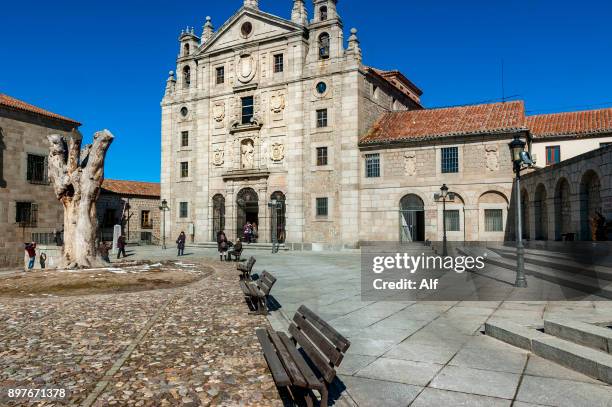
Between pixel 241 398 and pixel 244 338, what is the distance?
8.69ft

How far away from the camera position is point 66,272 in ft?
57.3

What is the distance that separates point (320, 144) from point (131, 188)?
24.5 metres

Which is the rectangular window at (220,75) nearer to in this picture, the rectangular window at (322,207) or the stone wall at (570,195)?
the rectangular window at (322,207)

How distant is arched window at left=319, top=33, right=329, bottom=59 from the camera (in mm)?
32938

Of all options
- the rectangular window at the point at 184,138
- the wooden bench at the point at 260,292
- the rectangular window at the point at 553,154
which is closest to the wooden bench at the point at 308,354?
the wooden bench at the point at 260,292

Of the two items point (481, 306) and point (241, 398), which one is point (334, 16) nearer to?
point (481, 306)

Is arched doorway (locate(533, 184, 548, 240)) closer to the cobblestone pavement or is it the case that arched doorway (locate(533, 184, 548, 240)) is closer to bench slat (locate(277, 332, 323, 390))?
the cobblestone pavement

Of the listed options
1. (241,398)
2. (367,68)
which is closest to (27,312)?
(241,398)

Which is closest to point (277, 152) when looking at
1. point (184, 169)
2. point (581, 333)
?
point (184, 169)

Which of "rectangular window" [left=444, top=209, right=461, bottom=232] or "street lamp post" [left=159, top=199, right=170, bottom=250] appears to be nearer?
"rectangular window" [left=444, top=209, right=461, bottom=232]

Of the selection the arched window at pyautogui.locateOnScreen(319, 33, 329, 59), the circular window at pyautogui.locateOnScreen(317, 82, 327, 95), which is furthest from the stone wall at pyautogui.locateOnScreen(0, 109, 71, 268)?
the arched window at pyautogui.locateOnScreen(319, 33, 329, 59)

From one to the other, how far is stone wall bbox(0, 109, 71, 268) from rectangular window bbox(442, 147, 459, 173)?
27.0 meters

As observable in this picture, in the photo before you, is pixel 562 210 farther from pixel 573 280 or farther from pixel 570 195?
pixel 573 280

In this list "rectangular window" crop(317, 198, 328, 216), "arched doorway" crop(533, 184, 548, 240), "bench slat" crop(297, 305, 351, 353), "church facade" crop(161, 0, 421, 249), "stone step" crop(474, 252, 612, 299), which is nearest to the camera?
"bench slat" crop(297, 305, 351, 353)
